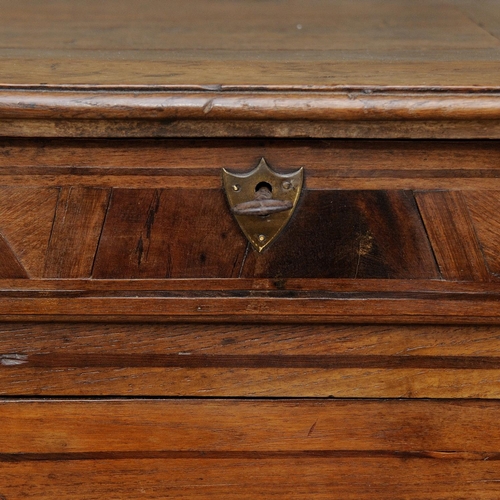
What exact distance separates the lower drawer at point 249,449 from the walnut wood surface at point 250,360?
2cm

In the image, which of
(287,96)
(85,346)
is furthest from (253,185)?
(85,346)

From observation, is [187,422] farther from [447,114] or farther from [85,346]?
[447,114]

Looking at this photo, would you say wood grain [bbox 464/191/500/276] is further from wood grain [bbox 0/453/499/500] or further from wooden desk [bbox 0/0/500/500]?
wood grain [bbox 0/453/499/500]

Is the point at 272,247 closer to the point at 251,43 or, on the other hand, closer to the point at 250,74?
the point at 250,74

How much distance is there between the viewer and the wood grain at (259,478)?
26.7 inches

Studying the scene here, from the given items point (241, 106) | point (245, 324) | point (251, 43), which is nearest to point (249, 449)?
point (245, 324)

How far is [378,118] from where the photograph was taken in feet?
1.74

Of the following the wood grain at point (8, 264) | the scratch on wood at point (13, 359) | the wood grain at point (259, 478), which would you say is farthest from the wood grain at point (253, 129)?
the wood grain at point (259, 478)

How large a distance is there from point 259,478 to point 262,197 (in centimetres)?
31

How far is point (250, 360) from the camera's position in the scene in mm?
642

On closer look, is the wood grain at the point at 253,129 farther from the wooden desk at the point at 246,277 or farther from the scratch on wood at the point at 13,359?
the scratch on wood at the point at 13,359

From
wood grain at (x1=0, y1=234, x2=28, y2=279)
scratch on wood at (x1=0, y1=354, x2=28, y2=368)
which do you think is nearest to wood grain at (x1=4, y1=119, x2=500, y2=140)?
wood grain at (x1=0, y1=234, x2=28, y2=279)

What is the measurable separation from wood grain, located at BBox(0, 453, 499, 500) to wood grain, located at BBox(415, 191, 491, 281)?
213 mm

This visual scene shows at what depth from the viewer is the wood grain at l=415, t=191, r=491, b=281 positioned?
58 centimetres
